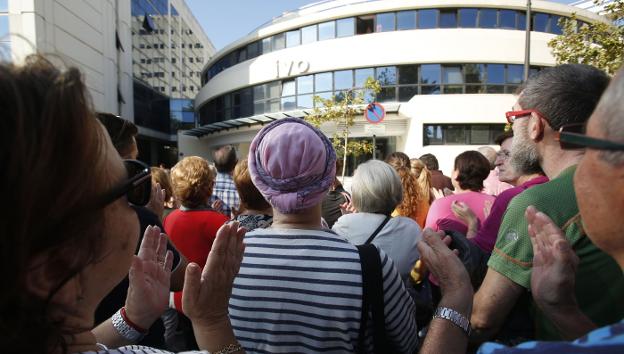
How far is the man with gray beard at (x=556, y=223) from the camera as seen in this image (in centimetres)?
145

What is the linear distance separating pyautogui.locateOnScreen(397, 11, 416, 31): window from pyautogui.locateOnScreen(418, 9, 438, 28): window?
0.36 m

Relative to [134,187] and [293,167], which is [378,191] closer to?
[293,167]

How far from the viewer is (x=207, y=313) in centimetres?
116

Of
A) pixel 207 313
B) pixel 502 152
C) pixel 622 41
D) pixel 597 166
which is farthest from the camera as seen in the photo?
pixel 622 41

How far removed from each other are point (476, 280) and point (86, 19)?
28.3 meters

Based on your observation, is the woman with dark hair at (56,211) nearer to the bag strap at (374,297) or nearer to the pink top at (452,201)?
the bag strap at (374,297)

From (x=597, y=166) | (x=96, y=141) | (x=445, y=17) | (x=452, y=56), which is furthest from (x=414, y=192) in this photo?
(x=445, y=17)

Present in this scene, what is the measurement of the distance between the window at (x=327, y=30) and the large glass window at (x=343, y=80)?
3.06 meters

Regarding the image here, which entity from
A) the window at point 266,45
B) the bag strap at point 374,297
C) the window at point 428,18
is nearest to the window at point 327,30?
the window at point 266,45

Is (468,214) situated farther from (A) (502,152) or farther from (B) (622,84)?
(B) (622,84)

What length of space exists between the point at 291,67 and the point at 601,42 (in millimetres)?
18880

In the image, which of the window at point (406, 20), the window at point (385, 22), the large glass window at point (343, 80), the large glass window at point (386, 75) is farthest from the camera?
the window at point (385, 22)

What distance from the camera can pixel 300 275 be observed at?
A: 1.36 meters

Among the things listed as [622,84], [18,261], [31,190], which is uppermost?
[622,84]
